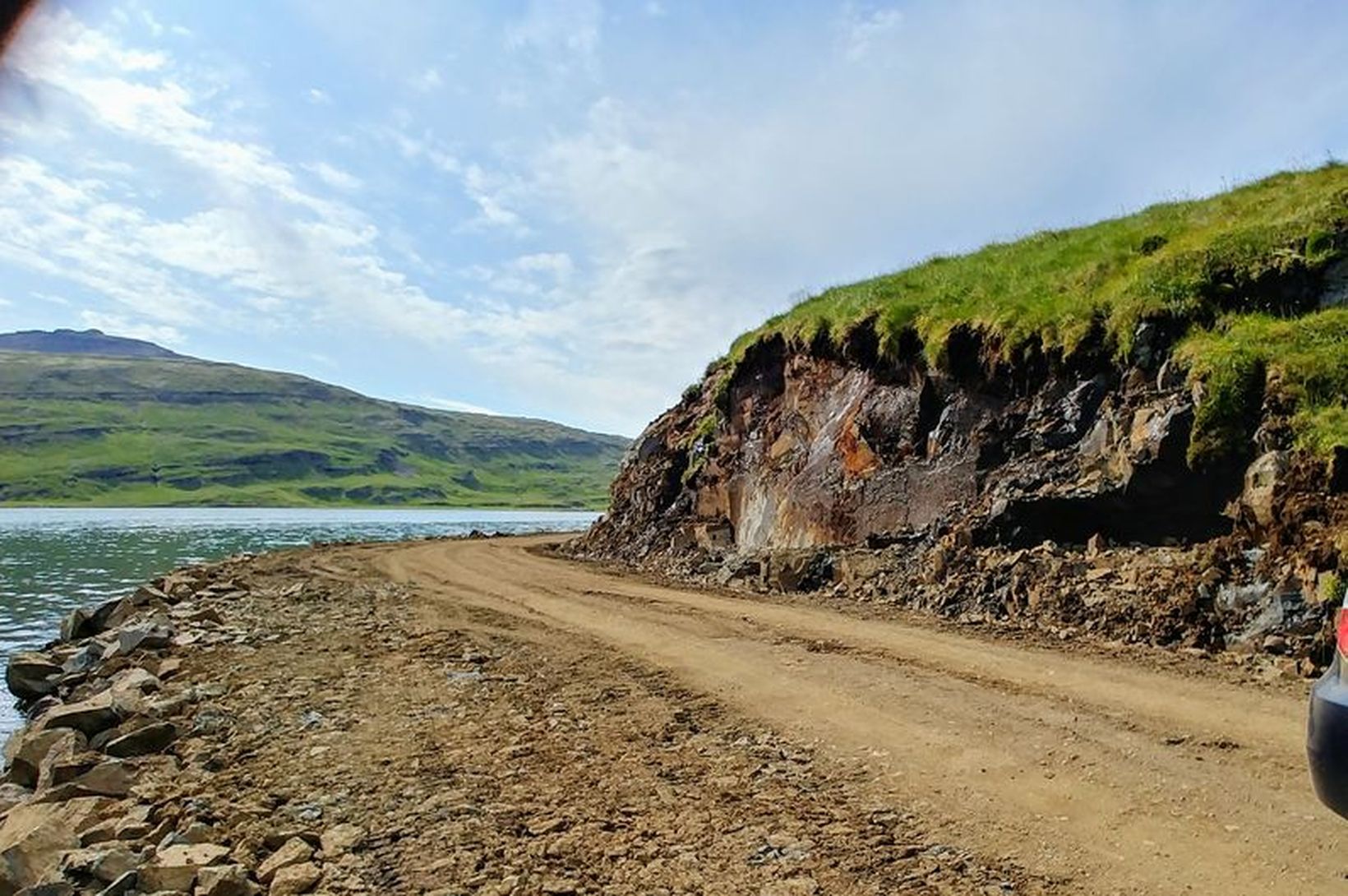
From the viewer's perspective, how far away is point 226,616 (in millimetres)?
18422

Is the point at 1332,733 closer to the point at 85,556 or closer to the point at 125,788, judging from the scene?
the point at 125,788

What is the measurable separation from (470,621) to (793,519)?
9.65m

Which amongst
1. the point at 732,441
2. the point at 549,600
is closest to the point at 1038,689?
the point at 549,600

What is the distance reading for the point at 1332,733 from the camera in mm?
4258

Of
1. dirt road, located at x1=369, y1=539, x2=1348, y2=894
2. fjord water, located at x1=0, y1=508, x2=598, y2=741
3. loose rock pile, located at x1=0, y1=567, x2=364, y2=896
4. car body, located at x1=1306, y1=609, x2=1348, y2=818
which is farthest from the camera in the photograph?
fjord water, located at x1=0, y1=508, x2=598, y2=741

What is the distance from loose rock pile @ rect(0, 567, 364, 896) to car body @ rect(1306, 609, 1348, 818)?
5.82 m

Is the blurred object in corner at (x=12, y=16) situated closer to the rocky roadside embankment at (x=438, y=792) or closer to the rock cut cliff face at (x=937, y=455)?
the rocky roadside embankment at (x=438, y=792)

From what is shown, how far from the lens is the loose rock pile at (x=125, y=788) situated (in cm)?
569

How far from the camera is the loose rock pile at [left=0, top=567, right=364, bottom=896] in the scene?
18.7 ft

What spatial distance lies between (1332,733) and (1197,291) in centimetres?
1264

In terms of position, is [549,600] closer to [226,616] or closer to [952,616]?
[226,616]

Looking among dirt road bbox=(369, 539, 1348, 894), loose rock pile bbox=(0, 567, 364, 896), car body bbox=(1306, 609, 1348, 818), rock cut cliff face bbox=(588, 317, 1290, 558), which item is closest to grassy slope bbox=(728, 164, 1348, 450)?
rock cut cliff face bbox=(588, 317, 1290, 558)

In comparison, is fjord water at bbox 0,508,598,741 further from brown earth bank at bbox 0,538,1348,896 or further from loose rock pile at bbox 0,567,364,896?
brown earth bank at bbox 0,538,1348,896

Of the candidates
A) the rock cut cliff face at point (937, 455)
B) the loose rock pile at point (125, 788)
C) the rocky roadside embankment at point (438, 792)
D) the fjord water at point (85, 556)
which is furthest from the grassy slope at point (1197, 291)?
the fjord water at point (85, 556)
